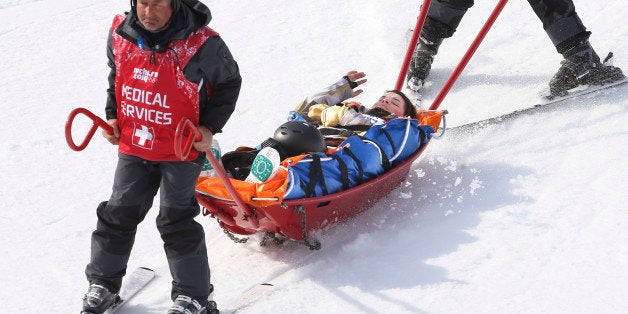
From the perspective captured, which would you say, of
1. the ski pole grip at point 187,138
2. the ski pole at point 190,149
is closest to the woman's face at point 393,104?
the ski pole at point 190,149

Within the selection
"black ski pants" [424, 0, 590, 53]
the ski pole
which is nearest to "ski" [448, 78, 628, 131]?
"black ski pants" [424, 0, 590, 53]

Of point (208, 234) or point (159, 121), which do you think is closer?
point (159, 121)

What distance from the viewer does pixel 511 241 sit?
11.9 ft

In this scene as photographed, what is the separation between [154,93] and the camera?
309cm

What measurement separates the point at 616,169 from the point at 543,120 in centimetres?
77

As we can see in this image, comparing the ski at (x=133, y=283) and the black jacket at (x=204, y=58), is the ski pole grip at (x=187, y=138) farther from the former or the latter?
the ski at (x=133, y=283)

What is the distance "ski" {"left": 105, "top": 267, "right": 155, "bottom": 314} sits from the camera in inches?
139

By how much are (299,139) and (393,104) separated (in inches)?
34.2

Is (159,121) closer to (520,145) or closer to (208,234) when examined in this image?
(208,234)

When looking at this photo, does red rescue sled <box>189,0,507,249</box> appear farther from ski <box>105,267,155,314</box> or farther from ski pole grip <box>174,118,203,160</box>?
ski <box>105,267,155,314</box>

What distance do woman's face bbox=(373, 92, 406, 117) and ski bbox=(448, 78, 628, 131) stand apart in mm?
454

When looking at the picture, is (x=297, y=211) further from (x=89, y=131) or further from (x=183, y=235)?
(x=89, y=131)

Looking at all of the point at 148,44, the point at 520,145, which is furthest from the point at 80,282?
the point at 520,145

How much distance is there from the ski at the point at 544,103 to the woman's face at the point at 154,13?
2.26 metres
